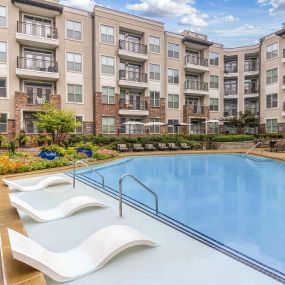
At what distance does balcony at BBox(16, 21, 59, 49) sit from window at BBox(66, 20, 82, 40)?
117 cm

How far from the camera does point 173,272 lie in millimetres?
3432

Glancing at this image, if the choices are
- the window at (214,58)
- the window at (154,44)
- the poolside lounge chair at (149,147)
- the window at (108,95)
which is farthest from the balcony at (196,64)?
the poolside lounge chair at (149,147)

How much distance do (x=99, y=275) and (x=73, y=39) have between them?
23.4m

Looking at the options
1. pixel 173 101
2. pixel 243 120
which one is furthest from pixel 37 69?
pixel 243 120

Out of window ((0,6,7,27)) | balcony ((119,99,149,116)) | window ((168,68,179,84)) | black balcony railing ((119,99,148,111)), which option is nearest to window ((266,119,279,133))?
window ((168,68,179,84))

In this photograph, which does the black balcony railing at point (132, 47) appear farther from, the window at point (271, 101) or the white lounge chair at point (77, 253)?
the white lounge chair at point (77, 253)

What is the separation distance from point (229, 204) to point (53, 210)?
4337 mm

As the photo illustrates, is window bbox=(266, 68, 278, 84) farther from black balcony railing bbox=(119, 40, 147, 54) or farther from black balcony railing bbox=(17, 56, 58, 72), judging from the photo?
black balcony railing bbox=(17, 56, 58, 72)

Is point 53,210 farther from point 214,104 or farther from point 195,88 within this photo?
point 214,104

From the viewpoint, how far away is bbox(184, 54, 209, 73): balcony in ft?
95.5

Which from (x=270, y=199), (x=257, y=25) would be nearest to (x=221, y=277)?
(x=270, y=199)

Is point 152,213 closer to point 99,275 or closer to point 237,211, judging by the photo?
point 237,211

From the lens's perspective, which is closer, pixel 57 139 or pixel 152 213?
pixel 152 213

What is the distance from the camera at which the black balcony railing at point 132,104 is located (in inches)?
1009
